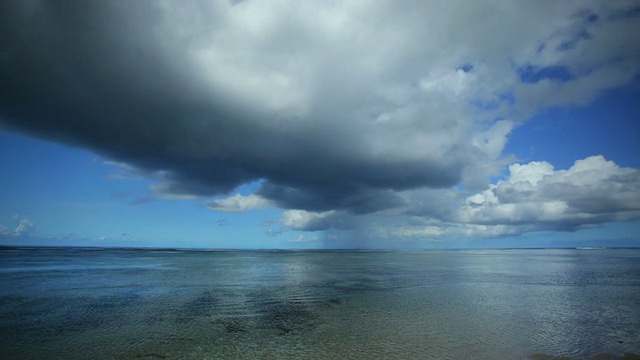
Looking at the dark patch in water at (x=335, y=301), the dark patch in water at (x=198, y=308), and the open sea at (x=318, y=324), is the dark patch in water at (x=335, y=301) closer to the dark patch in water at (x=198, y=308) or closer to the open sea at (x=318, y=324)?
the open sea at (x=318, y=324)

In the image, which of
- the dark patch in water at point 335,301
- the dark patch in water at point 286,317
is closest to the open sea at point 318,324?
the dark patch in water at point 286,317

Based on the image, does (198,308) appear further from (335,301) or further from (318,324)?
(335,301)

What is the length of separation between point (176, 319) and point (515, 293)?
31707 millimetres

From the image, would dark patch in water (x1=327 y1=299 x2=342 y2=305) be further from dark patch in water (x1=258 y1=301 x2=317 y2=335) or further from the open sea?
dark patch in water (x1=258 y1=301 x2=317 y2=335)

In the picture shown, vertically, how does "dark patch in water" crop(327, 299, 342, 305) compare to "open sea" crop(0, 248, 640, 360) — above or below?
below

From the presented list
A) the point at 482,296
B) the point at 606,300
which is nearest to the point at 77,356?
the point at 482,296

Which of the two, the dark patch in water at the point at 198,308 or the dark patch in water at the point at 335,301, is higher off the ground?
the dark patch in water at the point at 198,308

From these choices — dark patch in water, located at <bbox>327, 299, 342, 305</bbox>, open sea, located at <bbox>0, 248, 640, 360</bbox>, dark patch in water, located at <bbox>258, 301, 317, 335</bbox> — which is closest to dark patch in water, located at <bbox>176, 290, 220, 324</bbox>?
open sea, located at <bbox>0, 248, 640, 360</bbox>

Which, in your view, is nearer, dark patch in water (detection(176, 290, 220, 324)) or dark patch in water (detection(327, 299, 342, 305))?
dark patch in water (detection(176, 290, 220, 324))

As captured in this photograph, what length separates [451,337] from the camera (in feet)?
57.1

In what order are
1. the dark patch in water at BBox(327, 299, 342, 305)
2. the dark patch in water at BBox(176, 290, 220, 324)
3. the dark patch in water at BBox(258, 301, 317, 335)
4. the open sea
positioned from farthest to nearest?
the dark patch in water at BBox(327, 299, 342, 305) < the dark patch in water at BBox(176, 290, 220, 324) < the dark patch in water at BBox(258, 301, 317, 335) < the open sea

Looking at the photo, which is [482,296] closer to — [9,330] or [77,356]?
[77,356]

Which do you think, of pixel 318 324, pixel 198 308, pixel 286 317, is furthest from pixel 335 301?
pixel 198 308

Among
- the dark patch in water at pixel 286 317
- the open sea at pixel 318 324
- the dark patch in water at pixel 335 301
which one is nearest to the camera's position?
the open sea at pixel 318 324
